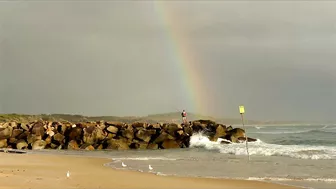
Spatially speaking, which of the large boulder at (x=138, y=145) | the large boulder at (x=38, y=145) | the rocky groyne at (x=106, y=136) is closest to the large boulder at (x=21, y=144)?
the rocky groyne at (x=106, y=136)

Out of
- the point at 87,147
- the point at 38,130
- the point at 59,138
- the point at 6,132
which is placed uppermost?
the point at 38,130

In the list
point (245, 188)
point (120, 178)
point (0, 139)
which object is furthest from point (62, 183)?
point (0, 139)

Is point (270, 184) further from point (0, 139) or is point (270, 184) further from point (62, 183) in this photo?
point (0, 139)

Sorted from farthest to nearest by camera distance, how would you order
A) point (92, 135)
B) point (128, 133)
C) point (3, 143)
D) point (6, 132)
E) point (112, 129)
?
point (112, 129) → point (6, 132) → point (128, 133) → point (3, 143) → point (92, 135)

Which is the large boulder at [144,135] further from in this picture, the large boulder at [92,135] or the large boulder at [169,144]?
the large boulder at [92,135]

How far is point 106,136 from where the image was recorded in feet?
120

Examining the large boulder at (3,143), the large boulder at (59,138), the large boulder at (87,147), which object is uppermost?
the large boulder at (59,138)

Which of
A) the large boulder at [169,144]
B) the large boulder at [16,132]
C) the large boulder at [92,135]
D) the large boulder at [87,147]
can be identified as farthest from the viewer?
the large boulder at [16,132]

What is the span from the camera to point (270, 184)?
12219 mm

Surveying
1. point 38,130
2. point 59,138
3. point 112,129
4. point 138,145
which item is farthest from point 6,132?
point 138,145

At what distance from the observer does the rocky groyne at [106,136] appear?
3481cm

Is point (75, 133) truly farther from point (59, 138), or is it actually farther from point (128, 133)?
point (128, 133)

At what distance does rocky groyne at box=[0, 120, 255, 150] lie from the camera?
114 ft

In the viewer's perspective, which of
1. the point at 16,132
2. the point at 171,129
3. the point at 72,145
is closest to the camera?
the point at 72,145
